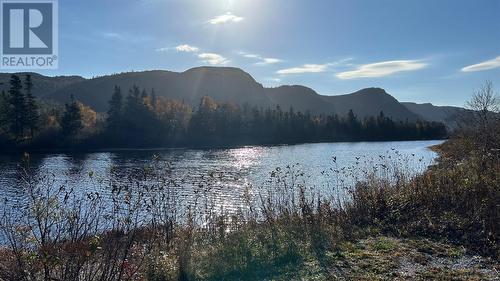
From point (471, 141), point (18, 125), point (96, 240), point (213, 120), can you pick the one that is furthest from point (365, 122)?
point (96, 240)

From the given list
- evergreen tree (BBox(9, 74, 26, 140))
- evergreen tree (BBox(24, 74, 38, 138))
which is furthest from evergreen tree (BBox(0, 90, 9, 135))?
evergreen tree (BBox(24, 74, 38, 138))

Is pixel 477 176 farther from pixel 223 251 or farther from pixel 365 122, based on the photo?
pixel 365 122

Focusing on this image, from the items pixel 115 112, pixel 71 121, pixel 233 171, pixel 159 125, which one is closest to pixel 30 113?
pixel 71 121

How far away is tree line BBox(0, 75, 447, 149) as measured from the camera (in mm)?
68500

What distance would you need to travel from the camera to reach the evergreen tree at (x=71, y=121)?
71.9 m

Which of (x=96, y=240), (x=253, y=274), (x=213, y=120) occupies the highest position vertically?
(x=213, y=120)

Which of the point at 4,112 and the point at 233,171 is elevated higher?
the point at 4,112

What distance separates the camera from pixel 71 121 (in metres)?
72.4

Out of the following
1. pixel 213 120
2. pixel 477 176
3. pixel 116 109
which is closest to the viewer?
pixel 477 176

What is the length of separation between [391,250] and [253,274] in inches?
109

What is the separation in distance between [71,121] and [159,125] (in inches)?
811

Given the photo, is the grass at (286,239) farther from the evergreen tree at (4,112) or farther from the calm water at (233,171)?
the evergreen tree at (4,112)

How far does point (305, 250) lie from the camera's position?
723cm

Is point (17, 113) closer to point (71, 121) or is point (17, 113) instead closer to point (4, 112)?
point (4, 112)
